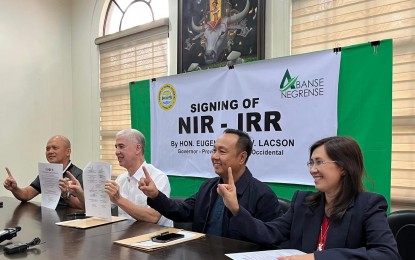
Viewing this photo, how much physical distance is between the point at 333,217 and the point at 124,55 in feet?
12.2

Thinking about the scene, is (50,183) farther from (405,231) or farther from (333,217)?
(405,231)

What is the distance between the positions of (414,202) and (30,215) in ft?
7.89

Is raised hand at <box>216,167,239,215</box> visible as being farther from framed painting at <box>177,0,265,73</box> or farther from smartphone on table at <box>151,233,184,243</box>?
framed painting at <box>177,0,265,73</box>

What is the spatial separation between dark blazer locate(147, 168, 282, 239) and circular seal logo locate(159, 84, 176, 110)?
161cm

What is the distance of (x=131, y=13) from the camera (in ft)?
15.4

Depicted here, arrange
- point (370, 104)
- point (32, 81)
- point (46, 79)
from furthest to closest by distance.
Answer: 1. point (46, 79)
2. point (32, 81)
3. point (370, 104)

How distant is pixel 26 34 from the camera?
4.83 metres

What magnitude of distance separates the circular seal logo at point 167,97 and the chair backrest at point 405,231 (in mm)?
2284

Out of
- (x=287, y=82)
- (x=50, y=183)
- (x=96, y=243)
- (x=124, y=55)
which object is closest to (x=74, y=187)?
(x=50, y=183)

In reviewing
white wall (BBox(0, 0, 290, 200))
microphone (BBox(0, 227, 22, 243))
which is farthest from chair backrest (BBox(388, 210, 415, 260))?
white wall (BBox(0, 0, 290, 200))

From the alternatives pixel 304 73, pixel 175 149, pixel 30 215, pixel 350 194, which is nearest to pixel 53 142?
pixel 30 215

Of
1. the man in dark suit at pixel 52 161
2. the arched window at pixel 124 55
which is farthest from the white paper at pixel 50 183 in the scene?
the arched window at pixel 124 55

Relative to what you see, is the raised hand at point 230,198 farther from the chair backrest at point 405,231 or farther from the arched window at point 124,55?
the arched window at point 124,55

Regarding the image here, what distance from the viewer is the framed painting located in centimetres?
323
